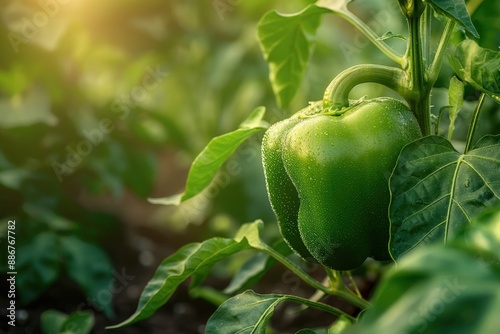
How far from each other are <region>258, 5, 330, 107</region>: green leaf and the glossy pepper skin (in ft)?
0.68

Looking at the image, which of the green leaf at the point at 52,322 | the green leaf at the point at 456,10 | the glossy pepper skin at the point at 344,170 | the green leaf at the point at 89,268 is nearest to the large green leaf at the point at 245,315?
the glossy pepper skin at the point at 344,170

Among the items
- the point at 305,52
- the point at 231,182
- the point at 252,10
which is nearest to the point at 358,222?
the point at 305,52

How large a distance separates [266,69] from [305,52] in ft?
4.00

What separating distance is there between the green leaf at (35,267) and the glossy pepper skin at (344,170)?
3.09 feet

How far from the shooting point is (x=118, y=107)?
2.12m

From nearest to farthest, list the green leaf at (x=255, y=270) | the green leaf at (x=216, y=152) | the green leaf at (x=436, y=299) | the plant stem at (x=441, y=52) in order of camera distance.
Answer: the green leaf at (x=436, y=299) → the plant stem at (x=441, y=52) → the green leaf at (x=216, y=152) → the green leaf at (x=255, y=270)

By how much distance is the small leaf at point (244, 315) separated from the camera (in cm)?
94

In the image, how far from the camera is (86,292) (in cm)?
174

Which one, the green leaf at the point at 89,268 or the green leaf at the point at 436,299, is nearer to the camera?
the green leaf at the point at 436,299

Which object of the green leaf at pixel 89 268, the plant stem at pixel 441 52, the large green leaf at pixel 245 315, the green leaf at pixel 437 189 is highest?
the plant stem at pixel 441 52

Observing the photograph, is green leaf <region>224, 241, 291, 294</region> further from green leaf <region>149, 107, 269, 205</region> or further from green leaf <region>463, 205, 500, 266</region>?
green leaf <region>463, 205, 500, 266</region>

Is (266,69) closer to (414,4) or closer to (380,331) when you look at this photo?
(414,4)

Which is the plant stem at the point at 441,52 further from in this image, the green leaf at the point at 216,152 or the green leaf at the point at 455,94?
the green leaf at the point at 216,152

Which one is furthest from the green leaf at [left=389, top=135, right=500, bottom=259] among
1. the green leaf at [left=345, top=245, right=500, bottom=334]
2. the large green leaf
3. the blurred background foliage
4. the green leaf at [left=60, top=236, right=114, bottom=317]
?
the green leaf at [left=60, top=236, right=114, bottom=317]
